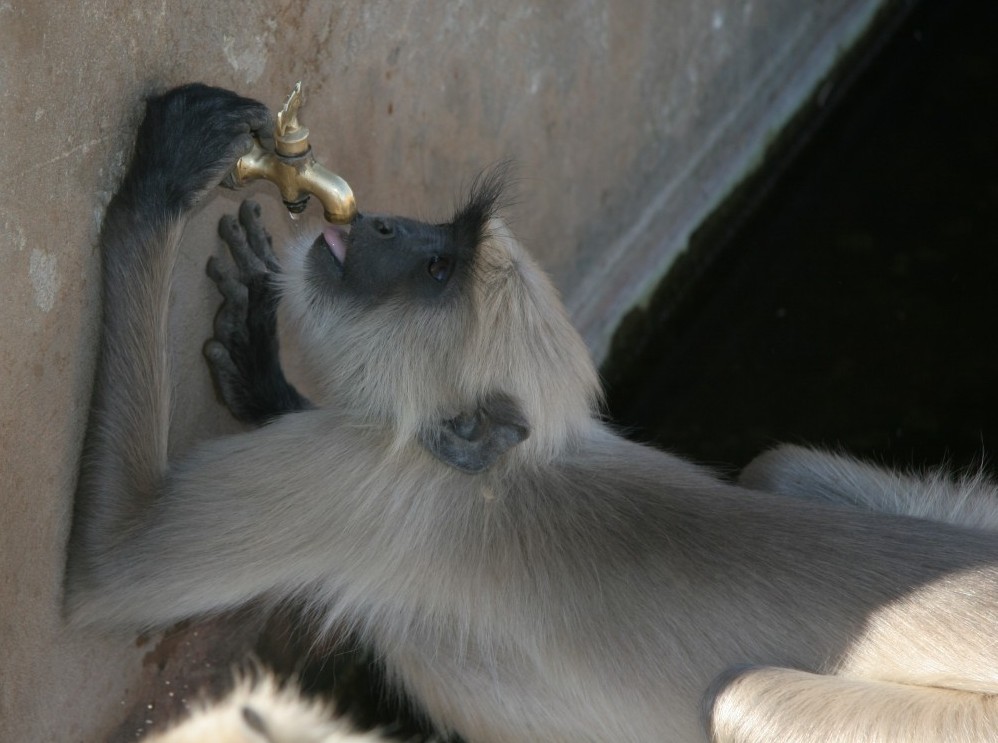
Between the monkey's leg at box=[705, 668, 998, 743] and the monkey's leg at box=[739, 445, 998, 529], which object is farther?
the monkey's leg at box=[739, 445, 998, 529]

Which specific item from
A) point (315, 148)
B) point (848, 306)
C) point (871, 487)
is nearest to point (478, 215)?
point (315, 148)

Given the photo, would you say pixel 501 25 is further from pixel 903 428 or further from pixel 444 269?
pixel 903 428

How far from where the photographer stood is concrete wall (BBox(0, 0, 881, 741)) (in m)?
2.00

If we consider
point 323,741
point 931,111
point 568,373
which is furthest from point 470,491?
point 931,111

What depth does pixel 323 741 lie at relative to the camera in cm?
264

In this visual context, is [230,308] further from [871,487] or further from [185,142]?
[871,487]

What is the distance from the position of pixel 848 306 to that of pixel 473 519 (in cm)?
254

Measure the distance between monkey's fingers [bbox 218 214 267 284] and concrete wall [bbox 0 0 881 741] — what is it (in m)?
0.06

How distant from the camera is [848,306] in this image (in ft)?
14.7

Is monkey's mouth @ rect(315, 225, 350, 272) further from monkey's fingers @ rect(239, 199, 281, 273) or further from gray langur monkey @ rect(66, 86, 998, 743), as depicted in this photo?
monkey's fingers @ rect(239, 199, 281, 273)

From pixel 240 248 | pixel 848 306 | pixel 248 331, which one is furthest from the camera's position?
pixel 848 306

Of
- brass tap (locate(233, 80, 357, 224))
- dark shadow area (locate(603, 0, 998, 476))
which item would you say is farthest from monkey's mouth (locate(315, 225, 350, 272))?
dark shadow area (locate(603, 0, 998, 476))

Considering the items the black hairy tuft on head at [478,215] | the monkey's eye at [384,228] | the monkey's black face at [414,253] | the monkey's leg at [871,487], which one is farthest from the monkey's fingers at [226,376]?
the monkey's leg at [871,487]

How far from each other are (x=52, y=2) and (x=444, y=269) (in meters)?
0.74
